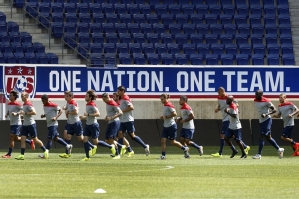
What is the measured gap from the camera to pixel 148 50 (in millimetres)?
40344

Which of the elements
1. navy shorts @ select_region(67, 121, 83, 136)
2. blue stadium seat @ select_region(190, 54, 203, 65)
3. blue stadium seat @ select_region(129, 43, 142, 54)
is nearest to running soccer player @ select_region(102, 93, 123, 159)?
navy shorts @ select_region(67, 121, 83, 136)

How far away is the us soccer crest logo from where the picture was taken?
36.2 m

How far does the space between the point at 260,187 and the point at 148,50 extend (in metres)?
24.5

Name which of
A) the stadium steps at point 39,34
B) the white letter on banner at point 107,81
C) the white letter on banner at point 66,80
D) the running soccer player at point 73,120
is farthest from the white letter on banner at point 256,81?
the running soccer player at point 73,120

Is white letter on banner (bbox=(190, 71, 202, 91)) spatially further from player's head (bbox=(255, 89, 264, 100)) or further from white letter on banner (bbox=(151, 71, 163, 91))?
player's head (bbox=(255, 89, 264, 100))

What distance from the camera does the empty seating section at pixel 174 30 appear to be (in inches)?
1580

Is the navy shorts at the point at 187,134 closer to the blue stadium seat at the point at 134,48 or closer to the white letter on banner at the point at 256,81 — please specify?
the white letter on banner at the point at 256,81

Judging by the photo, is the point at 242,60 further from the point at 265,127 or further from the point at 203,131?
the point at 265,127

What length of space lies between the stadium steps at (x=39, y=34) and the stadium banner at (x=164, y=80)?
2.43m

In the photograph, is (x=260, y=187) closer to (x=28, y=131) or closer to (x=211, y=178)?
(x=211, y=178)

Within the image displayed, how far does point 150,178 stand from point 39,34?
926 inches

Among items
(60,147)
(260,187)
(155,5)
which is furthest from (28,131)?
(155,5)

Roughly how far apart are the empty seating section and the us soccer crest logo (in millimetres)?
1927

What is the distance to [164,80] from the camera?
3819 centimetres
